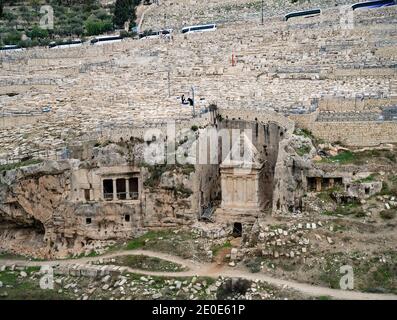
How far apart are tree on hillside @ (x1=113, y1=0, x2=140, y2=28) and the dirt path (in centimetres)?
4637

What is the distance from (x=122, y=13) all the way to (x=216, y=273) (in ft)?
166

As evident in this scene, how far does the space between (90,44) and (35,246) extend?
110ft

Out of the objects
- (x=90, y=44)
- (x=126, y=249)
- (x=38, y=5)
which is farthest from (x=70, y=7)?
(x=126, y=249)

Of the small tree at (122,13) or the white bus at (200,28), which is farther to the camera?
the small tree at (122,13)

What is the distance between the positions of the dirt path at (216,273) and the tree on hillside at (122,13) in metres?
46.4

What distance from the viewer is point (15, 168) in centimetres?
2753

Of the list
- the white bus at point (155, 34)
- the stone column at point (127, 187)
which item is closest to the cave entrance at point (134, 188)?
the stone column at point (127, 187)

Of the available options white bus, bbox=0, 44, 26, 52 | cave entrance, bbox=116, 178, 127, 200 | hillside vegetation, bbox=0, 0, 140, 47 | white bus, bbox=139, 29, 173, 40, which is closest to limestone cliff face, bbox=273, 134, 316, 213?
cave entrance, bbox=116, 178, 127, 200

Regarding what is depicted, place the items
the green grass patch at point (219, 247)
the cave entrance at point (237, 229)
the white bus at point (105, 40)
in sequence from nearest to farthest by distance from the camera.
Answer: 1. the green grass patch at point (219, 247)
2. the cave entrance at point (237, 229)
3. the white bus at point (105, 40)

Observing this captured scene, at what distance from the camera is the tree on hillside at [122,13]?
2766 inches

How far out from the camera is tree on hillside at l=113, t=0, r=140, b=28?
70.2 meters

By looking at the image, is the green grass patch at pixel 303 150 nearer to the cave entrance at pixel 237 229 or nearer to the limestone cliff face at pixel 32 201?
the cave entrance at pixel 237 229

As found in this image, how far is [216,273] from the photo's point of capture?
23.2 m

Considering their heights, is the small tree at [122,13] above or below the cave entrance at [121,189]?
above
